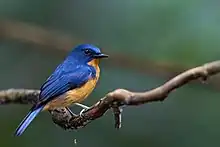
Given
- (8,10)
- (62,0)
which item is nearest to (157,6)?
(62,0)

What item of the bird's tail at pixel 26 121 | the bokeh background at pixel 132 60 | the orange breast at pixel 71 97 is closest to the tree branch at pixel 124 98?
the orange breast at pixel 71 97

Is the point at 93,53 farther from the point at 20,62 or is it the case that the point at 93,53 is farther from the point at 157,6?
the point at 20,62

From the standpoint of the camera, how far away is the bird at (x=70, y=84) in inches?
152

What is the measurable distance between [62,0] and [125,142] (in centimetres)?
138

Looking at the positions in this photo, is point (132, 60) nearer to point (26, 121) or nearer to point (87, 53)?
point (87, 53)

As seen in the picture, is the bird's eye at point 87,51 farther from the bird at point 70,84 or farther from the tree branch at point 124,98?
the tree branch at point 124,98

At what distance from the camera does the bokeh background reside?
5.28m

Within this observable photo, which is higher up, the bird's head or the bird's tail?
the bird's head

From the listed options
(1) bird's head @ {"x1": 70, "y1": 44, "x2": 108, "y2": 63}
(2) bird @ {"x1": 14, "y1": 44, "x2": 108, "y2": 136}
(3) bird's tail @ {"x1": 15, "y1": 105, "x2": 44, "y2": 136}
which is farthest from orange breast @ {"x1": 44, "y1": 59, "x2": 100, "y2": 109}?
(1) bird's head @ {"x1": 70, "y1": 44, "x2": 108, "y2": 63}

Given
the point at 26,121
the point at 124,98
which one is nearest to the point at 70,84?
the point at 26,121

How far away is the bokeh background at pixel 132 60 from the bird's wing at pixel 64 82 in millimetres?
1165

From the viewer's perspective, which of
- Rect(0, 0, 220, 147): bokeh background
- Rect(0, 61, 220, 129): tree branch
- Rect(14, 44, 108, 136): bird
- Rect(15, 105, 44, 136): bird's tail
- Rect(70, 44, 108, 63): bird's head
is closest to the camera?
Rect(0, 61, 220, 129): tree branch

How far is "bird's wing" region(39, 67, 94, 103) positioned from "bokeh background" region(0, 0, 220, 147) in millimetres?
1165

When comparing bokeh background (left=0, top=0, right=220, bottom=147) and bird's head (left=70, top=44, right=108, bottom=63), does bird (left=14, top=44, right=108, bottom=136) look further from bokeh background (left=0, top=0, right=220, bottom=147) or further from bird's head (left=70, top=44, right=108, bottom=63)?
bokeh background (left=0, top=0, right=220, bottom=147)
